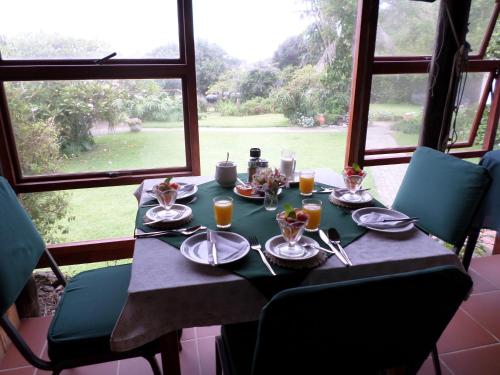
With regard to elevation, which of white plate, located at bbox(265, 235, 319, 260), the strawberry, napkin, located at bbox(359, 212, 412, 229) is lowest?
white plate, located at bbox(265, 235, 319, 260)

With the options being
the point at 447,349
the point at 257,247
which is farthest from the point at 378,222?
the point at 447,349

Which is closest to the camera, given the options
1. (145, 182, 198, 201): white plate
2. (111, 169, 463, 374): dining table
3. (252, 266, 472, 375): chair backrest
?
(252, 266, 472, 375): chair backrest

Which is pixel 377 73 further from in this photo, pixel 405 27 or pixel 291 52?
pixel 291 52

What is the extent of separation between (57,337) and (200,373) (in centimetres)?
65

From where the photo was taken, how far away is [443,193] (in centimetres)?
153

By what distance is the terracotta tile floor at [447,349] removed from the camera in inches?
63.0

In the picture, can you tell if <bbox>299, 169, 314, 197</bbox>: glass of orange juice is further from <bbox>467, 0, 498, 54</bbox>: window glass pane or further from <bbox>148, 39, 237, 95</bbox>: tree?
<bbox>467, 0, 498, 54</bbox>: window glass pane

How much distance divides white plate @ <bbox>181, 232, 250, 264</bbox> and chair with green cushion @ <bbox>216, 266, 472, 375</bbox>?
1.08ft

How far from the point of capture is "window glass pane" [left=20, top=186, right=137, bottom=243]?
212 cm

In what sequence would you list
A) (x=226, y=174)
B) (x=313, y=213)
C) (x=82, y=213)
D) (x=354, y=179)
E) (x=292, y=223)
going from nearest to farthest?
(x=292, y=223) → (x=313, y=213) → (x=354, y=179) → (x=226, y=174) → (x=82, y=213)

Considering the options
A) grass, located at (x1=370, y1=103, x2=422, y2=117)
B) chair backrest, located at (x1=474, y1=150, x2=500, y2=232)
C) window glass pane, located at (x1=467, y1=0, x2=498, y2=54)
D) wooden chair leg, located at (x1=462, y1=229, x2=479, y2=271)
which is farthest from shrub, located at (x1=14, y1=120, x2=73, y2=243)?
window glass pane, located at (x1=467, y1=0, x2=498, y2=54)

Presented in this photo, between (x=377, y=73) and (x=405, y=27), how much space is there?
32 cm

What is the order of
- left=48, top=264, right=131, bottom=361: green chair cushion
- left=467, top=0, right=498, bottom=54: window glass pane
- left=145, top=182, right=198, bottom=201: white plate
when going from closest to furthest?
left=48, top=264, right=131, bottom=361: green chair cushion < left=145, top=182, right=198, bottom=201: white plate < left=467, top=0, right=498, bottom=54: window glass pane

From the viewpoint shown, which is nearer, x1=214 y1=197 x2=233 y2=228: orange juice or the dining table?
the dining table
